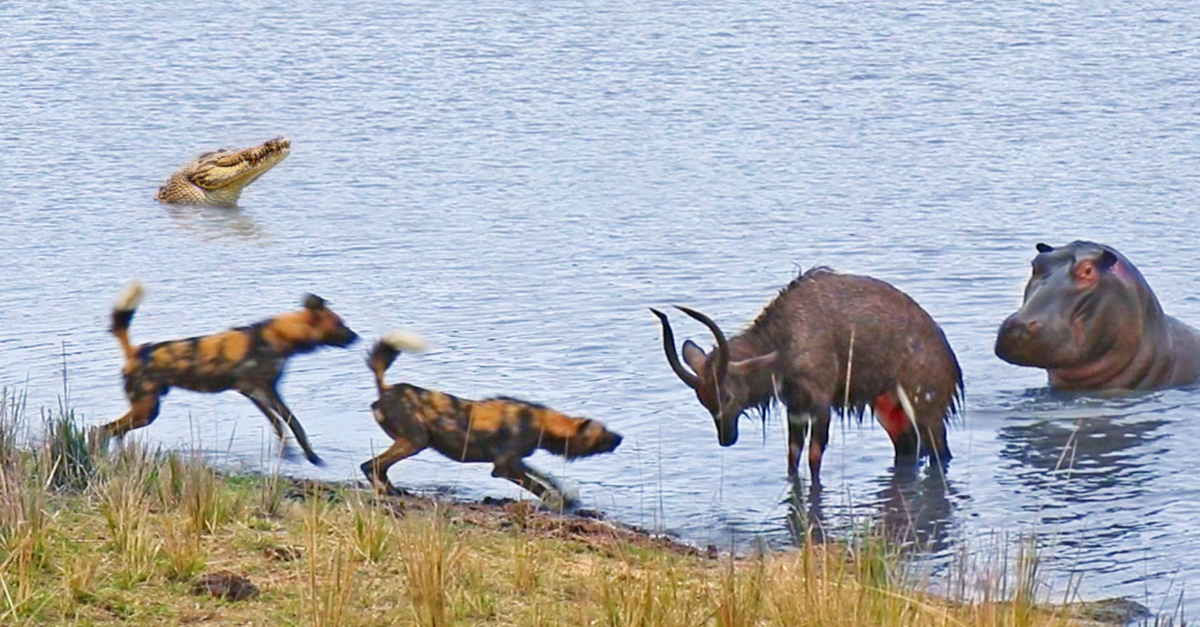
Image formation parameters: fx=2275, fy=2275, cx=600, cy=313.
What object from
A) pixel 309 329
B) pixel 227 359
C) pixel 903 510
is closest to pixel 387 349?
pixel 309 329

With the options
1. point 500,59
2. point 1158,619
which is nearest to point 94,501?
point 1158,619

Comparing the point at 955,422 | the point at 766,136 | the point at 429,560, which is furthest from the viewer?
the point at 766,136

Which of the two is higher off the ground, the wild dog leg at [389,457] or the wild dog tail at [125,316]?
the wild dog tail at [125,316]

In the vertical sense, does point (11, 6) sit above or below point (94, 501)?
above

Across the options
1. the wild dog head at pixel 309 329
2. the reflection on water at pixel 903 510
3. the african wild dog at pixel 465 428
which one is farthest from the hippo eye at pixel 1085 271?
the wild dog head at pixel 309 329

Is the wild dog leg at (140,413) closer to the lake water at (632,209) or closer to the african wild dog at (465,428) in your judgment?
the lake water at (632,209)

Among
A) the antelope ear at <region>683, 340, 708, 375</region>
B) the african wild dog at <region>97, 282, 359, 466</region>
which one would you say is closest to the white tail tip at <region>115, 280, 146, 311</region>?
the african wild dog at <region>97, 282, 359, 466</region>

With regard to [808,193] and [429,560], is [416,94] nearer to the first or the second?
[808,193]

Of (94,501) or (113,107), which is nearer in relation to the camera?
(94,501)

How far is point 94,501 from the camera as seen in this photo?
7.49 m

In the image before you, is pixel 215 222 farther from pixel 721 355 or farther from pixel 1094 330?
pixel 721 355

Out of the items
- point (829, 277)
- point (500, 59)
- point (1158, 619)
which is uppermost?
point (500, 59)

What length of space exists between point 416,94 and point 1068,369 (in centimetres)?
1164

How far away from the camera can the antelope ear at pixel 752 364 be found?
31.9 feet
